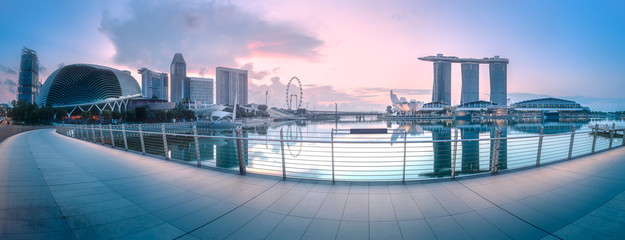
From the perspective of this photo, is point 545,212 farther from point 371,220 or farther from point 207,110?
point 207,110

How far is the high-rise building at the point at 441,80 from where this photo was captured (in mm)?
188250

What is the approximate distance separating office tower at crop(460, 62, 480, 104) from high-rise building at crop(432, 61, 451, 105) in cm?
1128

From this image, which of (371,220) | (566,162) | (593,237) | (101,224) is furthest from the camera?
(566,162)

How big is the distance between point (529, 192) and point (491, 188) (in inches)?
20.9

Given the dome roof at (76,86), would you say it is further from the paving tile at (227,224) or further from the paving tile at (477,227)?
the paving tile at (477,227)

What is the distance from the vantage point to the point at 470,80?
630ft

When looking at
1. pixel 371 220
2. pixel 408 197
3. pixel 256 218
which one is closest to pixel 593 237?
pixel 408 197

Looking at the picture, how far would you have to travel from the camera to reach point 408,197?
4020mm

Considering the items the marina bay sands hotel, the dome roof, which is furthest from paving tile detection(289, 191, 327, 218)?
the marina bay sands hotel

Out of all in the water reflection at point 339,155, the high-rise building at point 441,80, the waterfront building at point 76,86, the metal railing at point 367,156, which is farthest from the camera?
the high-rise building at point 441,80

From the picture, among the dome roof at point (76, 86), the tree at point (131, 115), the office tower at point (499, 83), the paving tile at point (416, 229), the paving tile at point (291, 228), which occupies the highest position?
the office tower at point (499, 83)

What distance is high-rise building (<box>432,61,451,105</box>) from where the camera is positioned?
188m

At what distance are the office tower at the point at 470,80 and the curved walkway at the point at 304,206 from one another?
22392 centimetres

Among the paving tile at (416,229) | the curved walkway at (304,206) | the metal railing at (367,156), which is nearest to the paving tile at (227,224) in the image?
the curved walkway at (304,206)
